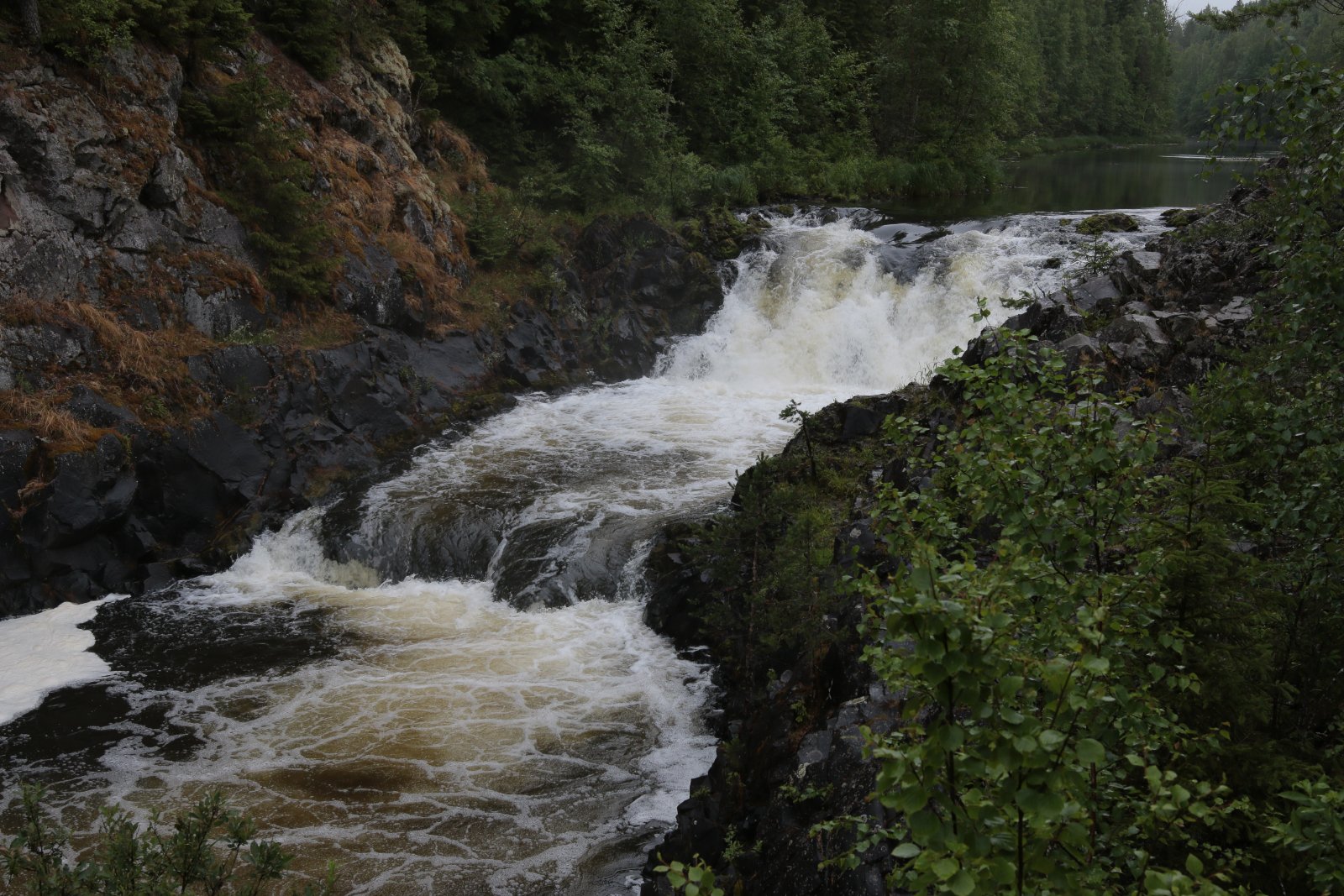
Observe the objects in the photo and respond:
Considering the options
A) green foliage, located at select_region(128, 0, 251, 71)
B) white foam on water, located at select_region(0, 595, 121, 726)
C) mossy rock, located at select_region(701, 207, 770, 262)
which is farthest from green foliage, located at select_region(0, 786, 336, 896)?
mossy rock, located at select_region(701, 207, 770, 262)

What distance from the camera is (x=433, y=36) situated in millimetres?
21797

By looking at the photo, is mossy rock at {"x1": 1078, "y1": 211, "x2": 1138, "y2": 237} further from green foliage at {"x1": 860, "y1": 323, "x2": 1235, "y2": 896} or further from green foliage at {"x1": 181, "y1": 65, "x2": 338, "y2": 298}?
green foliage at {"x1": 860, "y1": 323, "x2": 1235, "y2": 896}

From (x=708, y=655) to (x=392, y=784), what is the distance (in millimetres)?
3701

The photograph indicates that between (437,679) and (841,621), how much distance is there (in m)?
4.62

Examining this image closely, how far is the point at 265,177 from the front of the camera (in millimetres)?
14750

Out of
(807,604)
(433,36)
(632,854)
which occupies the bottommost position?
(632,854)

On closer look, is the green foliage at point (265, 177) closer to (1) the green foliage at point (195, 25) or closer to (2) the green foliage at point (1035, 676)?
(1) the green foliage at point (195, 25)

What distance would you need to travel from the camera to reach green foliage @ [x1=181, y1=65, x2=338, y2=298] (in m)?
14.6

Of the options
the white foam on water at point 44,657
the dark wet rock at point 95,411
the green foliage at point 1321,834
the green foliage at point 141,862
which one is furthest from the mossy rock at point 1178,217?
the white foam on water at point 44,657

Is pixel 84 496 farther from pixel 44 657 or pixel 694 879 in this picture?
pixel 694 879

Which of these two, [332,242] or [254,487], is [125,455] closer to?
[254,487]

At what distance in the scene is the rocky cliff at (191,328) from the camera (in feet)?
36.8

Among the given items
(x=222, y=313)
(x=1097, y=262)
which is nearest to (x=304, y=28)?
(x=222, y=313)

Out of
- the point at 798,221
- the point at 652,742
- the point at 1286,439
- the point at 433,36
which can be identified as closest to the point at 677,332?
the point at 798,221
